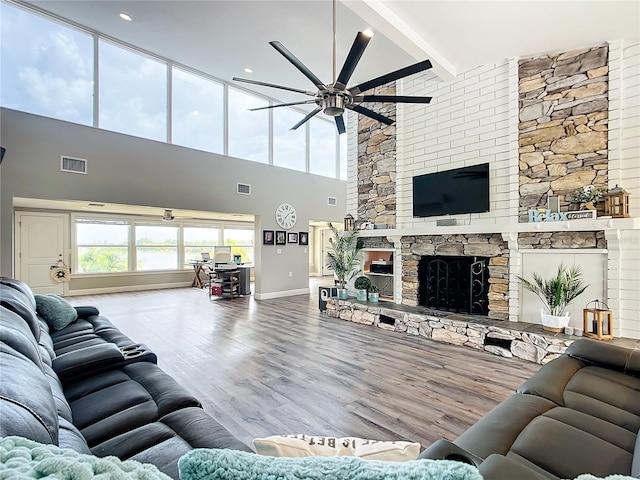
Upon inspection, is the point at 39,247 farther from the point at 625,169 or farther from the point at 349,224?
the point at 625,169

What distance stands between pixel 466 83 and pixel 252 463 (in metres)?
5.58

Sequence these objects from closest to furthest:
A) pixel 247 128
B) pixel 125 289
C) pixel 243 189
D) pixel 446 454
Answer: pixel 446 454 < pixel 243 189 < pixel 247 128 < pixel 125 289

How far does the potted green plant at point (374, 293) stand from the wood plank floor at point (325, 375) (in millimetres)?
648

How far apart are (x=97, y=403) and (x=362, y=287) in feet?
15.2

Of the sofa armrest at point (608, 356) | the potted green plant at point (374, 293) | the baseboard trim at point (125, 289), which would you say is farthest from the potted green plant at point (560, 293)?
the baseboard trim at point (125, 289)

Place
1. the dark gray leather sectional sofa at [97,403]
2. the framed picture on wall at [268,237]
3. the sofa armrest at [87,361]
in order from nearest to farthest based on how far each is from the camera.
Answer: the dark gray leather sectional sofa at [97,403]
the sofa armrest at [87,361]
the framed picture on wall at [268,237]

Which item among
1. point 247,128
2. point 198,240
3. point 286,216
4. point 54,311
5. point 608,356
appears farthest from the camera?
point 198,240

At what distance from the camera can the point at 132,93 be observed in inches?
236

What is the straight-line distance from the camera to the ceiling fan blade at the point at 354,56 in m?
2.43

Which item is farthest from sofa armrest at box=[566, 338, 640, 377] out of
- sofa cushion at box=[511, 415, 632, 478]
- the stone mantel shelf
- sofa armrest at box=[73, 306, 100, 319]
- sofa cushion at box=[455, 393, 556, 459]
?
sofa armrest at box=[73, 306, 100, 319]

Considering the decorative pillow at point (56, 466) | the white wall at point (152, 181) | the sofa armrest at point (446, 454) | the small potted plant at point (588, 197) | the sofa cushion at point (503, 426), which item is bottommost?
the sofa cushion at point (503, 426)

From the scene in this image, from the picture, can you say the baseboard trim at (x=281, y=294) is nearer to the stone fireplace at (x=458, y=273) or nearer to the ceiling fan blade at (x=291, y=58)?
the stone fireplace at (x=458, y=273)

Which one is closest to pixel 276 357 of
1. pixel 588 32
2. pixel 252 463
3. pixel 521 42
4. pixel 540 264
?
pixel 252 463

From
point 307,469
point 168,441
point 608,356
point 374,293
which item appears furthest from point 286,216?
point 307,469
